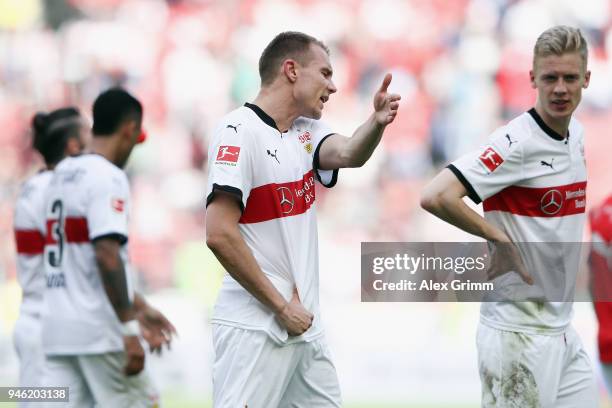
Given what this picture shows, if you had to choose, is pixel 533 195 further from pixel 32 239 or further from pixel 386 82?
pixel 32 239

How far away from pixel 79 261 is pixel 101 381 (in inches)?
26.1

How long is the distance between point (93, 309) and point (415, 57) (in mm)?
7402

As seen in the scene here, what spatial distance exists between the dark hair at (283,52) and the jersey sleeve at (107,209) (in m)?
1.22

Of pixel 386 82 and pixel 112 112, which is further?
pixel 112 112

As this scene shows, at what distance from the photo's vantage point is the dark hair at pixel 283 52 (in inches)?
185

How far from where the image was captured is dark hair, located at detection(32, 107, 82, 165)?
259 inches

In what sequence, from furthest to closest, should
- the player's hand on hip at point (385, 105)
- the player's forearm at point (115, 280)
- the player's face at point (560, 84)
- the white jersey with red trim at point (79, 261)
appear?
1. the white jersey with red trim at point (79, 261)
2. the player's forearm at point (115, 280)
3. the player's face at point (560, 84)
4. the player's hand on hip at point (385, 105)

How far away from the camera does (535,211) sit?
461 centimetres

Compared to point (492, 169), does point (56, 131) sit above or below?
above

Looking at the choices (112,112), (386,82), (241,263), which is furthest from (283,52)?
(112,112)

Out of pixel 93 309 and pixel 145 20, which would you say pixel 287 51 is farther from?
pixel 145 20

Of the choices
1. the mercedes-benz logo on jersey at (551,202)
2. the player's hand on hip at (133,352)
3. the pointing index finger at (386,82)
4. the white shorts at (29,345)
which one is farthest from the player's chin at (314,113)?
the white shorts at (29,345)

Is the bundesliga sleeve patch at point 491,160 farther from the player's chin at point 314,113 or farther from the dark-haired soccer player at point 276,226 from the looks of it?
the player's chin at point 314,113

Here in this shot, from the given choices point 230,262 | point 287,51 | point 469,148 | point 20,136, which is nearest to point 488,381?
point 230,262
